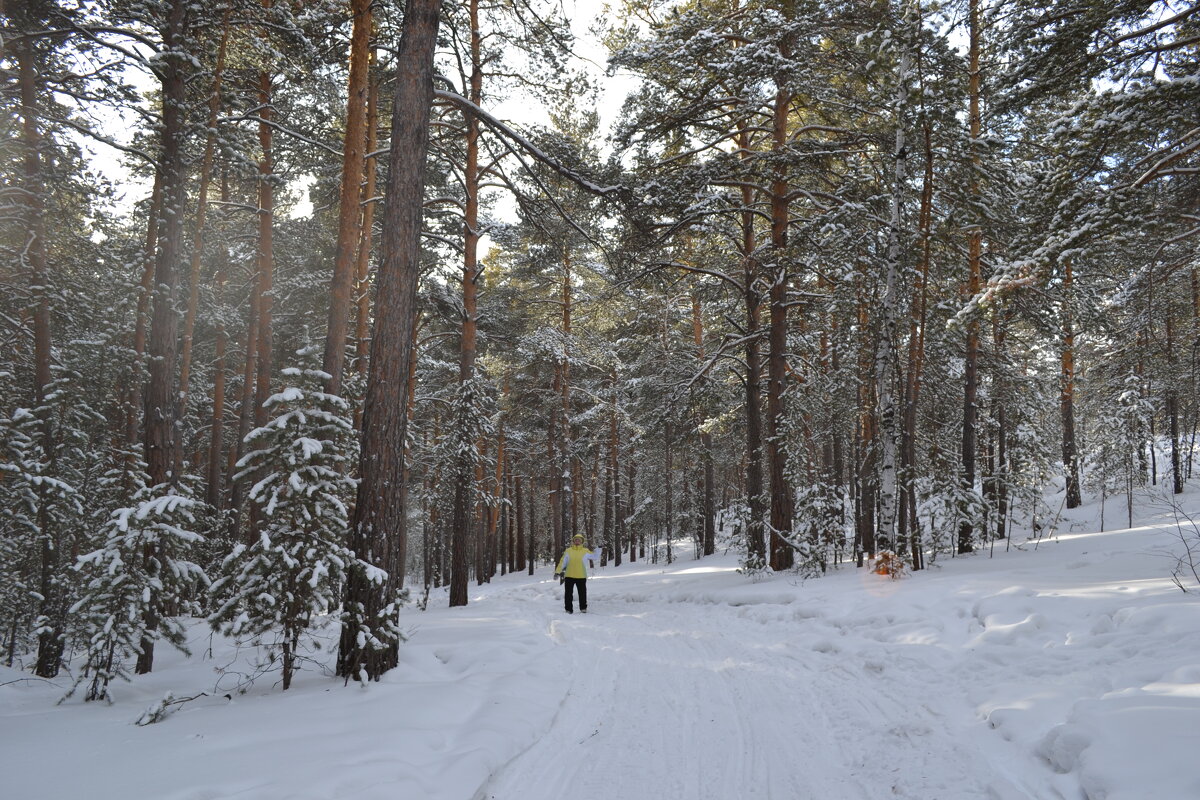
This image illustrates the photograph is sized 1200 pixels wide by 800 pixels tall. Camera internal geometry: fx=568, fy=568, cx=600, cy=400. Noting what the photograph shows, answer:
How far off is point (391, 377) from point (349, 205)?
12.9ft

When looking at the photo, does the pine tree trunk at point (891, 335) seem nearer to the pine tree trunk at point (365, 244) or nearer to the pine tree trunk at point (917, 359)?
the pine tree trunk at point (917, 359)

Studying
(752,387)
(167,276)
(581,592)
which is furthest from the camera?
(752,387)

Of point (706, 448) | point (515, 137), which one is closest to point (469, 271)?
point (515, 137)

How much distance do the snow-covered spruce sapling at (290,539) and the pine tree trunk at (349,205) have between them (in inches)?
107

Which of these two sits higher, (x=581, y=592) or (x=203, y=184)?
(x=203, y=184)

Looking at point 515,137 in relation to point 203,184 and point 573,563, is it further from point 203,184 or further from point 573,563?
point 573,563

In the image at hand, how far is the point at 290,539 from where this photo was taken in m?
5.73

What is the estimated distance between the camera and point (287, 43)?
1008 cm

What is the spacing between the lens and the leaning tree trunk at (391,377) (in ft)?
19.6

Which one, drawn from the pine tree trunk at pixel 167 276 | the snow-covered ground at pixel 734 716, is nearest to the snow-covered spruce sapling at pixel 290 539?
the snow-covered ground at pixel 734 716

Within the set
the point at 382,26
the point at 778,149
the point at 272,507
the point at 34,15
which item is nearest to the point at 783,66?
the point at 778,149

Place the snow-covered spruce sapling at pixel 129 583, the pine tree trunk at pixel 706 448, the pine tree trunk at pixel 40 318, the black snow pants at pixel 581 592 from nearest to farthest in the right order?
the snow-covered spruce sapling at pixel 129 583
the pine tree trunk at pixel 40 318
the black snow pants at pixel 581 592
the pine tree trunk at pixel 706 448

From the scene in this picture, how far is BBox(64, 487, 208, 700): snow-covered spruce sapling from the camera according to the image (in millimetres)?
6152

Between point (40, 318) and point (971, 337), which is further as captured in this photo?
point (971, 337)
